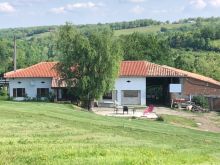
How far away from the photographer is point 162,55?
90438 millimetres

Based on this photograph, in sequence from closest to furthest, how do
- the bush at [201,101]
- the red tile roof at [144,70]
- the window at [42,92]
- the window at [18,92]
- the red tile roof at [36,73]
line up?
the bush at [201,101]
the red tile roof at [144,70]
the red tile roof at [36,73]
the window at [42,92]
the window at [18,92]

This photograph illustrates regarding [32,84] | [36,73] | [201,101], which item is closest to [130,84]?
[201,101]

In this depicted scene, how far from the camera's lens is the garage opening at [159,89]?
66750 mm

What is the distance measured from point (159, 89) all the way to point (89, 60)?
20124 millimetres

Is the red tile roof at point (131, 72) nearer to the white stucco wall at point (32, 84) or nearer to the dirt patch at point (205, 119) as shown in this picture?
the white stucco wall at point (32, 84)

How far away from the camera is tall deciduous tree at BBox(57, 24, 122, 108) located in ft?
179

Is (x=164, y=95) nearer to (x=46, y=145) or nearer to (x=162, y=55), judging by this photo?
(x=162, y=55)

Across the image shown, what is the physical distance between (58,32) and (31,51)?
112 metres

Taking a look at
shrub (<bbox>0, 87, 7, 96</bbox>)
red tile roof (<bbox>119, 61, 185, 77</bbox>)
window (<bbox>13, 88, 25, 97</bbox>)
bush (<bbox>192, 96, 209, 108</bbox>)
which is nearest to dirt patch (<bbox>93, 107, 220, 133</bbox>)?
bush (<bbox>192, 96, 209, 108</bbox>)

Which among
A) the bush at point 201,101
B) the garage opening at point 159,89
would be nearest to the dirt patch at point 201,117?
the bush at point 201,101

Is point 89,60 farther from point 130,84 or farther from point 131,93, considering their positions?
point 131,93

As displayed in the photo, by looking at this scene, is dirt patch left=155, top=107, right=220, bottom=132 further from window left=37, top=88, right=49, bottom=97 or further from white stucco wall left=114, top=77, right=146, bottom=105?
window left=37, top=88, right=49, bottom=97

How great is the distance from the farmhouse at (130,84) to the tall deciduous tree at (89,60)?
20.5ft

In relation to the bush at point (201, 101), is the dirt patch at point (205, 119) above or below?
below
